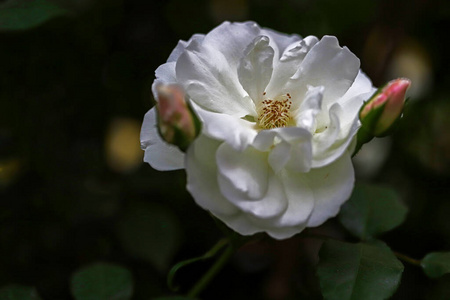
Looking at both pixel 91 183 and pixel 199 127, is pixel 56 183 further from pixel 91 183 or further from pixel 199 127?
pixel 199 127

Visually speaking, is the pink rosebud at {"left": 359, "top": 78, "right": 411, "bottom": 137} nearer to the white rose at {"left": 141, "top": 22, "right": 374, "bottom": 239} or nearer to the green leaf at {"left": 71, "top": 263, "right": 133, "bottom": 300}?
the white rose at {"left": 141, "top": 22, "right": 374, "bottom": 239}

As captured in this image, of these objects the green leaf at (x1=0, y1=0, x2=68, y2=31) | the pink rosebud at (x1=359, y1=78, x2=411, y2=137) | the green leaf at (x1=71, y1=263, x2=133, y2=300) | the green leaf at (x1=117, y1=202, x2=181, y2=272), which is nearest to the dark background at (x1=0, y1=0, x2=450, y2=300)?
the green leaf at (x1=117, y1=202, x2=181, y2=272)

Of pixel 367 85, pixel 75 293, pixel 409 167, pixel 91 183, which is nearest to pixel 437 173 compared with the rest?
pixel 409 167

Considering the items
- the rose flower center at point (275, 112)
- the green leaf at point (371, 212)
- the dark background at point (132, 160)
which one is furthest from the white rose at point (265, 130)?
the dark background at point (132, 160)

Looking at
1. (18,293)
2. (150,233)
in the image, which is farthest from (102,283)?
(150,233)

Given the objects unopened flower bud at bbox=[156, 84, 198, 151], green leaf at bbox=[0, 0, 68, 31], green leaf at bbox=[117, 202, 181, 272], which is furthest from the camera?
green leaf at bbox=[117, 202, 181, 272]

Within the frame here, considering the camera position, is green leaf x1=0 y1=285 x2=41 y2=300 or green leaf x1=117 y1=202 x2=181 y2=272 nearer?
green leaf x1=0 y1=285 x2=41 y2=300
